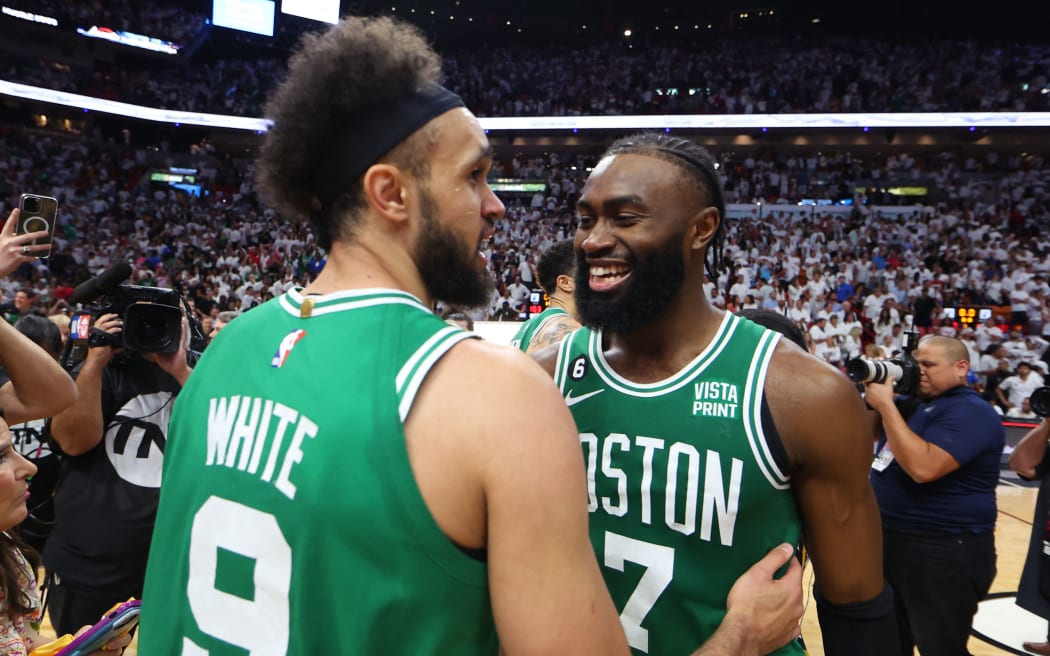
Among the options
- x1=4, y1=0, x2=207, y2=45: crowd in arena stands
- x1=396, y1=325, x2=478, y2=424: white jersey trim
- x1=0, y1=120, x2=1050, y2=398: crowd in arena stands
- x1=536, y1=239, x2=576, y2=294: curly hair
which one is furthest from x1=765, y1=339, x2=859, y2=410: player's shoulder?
x1=4, y1=0, x2=207, y2=45: crowd in arena stands

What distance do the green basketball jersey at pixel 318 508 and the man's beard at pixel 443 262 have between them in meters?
0.10

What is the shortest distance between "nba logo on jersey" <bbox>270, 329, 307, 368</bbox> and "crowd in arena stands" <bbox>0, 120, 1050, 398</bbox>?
8.61m

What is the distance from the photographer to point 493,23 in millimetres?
26266

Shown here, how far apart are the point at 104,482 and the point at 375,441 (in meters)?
2.39

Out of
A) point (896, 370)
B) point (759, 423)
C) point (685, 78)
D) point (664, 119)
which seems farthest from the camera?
point (685, 78)

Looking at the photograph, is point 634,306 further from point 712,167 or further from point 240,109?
point 240,109

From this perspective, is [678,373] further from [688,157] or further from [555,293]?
[555,293]

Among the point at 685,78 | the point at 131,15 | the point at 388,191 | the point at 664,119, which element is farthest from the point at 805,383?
the point at 131,15

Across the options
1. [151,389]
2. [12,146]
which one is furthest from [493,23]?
[151,389]

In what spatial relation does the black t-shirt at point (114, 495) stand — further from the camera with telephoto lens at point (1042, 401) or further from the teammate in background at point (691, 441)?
the camera with telephoto lens at point (1042, 401)

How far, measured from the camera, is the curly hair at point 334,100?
1.08 meters

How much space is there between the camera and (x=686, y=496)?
5.00 ft

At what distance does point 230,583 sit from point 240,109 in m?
25.6

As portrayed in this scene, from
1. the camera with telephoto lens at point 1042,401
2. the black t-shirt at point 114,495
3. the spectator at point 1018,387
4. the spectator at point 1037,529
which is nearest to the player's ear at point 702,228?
the black t-shirt at point 114,495
